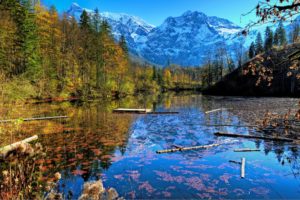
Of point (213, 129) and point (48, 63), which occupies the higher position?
point (48, 63)

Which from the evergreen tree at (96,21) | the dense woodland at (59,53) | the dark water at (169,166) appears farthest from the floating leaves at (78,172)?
the evergreen tree at (96,21)

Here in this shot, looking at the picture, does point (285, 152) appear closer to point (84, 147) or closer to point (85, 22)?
point (84, 147)

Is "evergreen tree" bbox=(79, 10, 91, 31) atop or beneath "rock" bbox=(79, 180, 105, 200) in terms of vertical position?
atop

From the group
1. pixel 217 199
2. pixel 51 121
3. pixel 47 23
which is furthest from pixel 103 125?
pixel 47 23

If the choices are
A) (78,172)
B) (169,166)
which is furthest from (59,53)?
(169,166)

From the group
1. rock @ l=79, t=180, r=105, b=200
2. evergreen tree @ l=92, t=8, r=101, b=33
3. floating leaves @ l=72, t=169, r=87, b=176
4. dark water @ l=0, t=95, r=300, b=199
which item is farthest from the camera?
evergreen tree @ l=92, t=8, r=101, b=33

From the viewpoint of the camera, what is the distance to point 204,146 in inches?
485

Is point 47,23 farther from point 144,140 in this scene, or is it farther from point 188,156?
point 188,156

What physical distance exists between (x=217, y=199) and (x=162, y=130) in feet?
34.6

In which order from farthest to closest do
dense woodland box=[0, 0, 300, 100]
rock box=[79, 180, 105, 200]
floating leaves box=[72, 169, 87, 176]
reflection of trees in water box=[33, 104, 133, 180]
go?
1. dense woodland box=[0, 0, 300, 100]
2. reflection of trees in water box=[33, 104, 133, 180]
3. floating leaves box=[72, 169, 87, 176]
4. rock box=[79, 180, 105, 200]

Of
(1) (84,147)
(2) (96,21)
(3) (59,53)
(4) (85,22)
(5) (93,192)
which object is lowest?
(1) (84,147)

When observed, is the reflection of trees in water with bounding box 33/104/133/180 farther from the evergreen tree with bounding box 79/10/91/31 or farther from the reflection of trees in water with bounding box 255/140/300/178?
the evergreen tree with bounding box 79/10/91/31

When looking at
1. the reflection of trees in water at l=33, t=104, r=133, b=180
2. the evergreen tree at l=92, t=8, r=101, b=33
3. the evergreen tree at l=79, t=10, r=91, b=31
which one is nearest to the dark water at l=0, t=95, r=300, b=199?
the reflection of trees in water at l=33, t=104, r=133, b=180

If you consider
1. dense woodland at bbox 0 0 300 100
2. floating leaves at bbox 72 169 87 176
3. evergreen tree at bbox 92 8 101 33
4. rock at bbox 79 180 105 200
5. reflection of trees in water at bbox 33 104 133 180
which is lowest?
floating leaves at bbox 72 169 87 176
